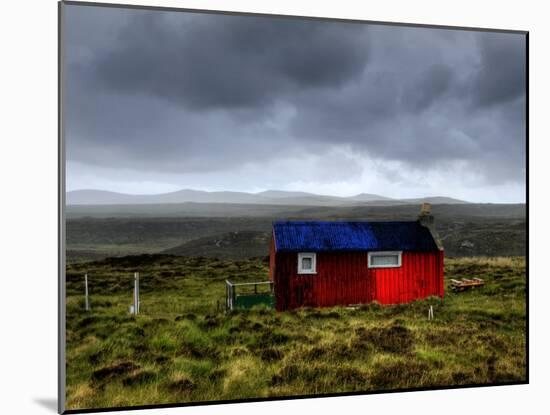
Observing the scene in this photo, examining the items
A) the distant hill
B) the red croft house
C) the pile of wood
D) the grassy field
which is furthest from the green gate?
the pile of wood

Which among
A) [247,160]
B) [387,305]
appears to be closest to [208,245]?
[247,160]

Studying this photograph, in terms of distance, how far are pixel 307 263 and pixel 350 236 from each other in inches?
34.2

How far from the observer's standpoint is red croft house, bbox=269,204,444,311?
8.53m

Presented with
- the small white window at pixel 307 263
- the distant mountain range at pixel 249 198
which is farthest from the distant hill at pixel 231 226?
the small white window at pixel 307 263

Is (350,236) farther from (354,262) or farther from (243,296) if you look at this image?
(243,296)

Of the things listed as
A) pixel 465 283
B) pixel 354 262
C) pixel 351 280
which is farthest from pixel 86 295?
pixel 465 283

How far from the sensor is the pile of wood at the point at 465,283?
29.1 ft

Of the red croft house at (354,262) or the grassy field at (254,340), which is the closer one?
the grassy field at (254,340)

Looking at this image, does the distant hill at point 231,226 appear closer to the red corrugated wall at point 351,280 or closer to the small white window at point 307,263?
the red corrugated wall at point 351,280

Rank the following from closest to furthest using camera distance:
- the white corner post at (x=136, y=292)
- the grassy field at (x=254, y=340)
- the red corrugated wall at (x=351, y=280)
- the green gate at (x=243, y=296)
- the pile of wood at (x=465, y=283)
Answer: the grassy field at (x=254, y=340)
the white corner post at (x=136, y=292)
the green gate at (x=243, y=296)
the red corrugated wall at (x=351, y=280)
the pile of wood at (x=465, y=283)

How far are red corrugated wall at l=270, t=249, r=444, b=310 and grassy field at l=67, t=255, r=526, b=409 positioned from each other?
19 centimetres

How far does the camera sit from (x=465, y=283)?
350 inches

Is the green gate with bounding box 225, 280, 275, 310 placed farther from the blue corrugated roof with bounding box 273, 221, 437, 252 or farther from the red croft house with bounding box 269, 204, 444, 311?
the blue corrugated roof with bounding box 273, 221, 437, 252

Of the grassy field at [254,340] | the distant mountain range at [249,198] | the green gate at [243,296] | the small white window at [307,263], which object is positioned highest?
the distant mountain range at [249,198]
